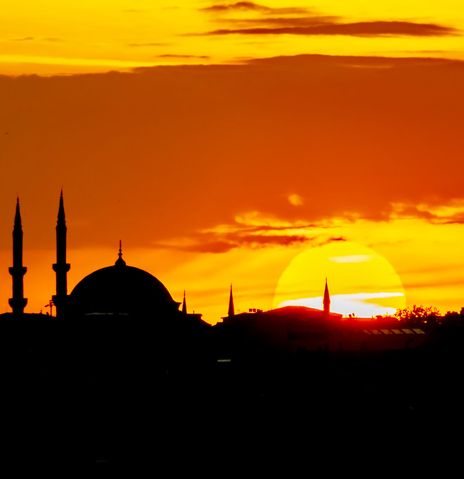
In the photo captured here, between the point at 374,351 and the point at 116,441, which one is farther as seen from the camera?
the point at 374,351

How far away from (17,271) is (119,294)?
7379 mm

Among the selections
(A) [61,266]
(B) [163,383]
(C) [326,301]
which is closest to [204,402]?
(B) [163,383]

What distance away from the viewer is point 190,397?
81.8 metres

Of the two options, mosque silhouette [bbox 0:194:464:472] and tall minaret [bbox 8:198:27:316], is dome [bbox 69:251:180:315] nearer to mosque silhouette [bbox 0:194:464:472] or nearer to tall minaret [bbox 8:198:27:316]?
mosque silhouette [bbox 0:194:464:472]

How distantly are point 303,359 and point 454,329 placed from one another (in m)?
26.9

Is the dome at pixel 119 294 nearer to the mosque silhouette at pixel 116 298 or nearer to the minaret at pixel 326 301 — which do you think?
the mosque silhouette at pixel 116 298

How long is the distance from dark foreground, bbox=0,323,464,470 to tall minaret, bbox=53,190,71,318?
1.41 m

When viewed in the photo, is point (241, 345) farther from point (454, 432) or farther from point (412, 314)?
point (412, 314)

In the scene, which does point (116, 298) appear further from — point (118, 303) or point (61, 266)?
point (61, 266)

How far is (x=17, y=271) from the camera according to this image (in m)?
85.9

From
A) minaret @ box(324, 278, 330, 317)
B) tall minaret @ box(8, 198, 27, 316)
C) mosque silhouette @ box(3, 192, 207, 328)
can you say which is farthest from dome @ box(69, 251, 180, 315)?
minaret @ box(324, 278, 330, 317)

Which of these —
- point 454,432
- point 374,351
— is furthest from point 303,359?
point 454,432

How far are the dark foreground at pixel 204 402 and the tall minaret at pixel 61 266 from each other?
1.41 m

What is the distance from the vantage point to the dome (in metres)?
91.2
